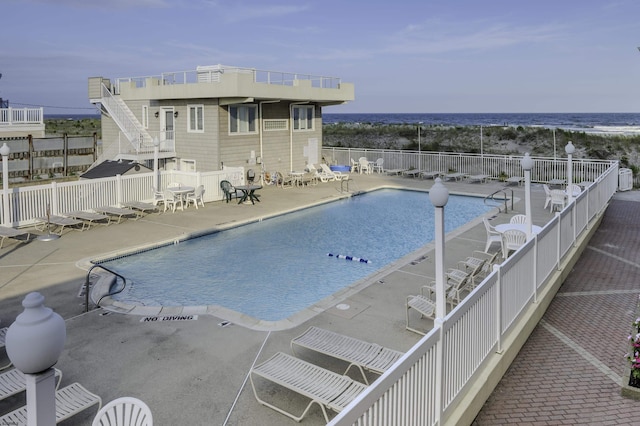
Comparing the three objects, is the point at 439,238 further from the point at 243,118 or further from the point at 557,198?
the point at 243,118

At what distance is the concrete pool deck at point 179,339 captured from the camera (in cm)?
479

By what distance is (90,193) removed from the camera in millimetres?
13734

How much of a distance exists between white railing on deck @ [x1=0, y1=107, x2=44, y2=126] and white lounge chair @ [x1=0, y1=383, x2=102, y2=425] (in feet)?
66.7

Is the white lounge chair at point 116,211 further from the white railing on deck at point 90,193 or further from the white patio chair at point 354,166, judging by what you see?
the white patio chair at point 354,166

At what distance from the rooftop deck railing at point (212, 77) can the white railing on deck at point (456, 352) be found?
14171 mm

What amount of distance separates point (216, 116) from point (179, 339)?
13.7 meters

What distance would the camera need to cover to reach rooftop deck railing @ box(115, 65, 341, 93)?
62.1 feet

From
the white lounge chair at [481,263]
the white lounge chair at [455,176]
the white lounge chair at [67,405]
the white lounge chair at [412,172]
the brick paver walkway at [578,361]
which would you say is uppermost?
the white lounge chair at [412,172]

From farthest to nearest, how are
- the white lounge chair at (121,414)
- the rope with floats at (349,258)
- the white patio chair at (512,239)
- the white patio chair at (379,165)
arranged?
the white patio chair at (379,165) → the rope with floats at (349,258) → the white patio chair at (512,239) → the white lounge chair at (121,414)

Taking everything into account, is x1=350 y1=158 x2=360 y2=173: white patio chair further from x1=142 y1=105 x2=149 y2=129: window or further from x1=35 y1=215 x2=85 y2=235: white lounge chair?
x1=35 y1=215 x2=85 y2=235: white lounge chair

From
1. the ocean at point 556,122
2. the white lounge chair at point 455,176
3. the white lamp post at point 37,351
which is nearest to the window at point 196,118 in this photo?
the white lounge chair at point 455,176

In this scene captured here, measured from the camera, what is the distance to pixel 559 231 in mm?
8031

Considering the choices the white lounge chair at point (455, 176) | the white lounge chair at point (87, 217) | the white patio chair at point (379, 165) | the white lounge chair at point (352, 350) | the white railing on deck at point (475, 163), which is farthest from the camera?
the white patio chair at point (379, 165)

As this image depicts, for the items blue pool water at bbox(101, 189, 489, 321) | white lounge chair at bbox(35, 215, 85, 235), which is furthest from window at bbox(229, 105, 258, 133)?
white lounge chair at bbox(35, 215, 85, 235)
